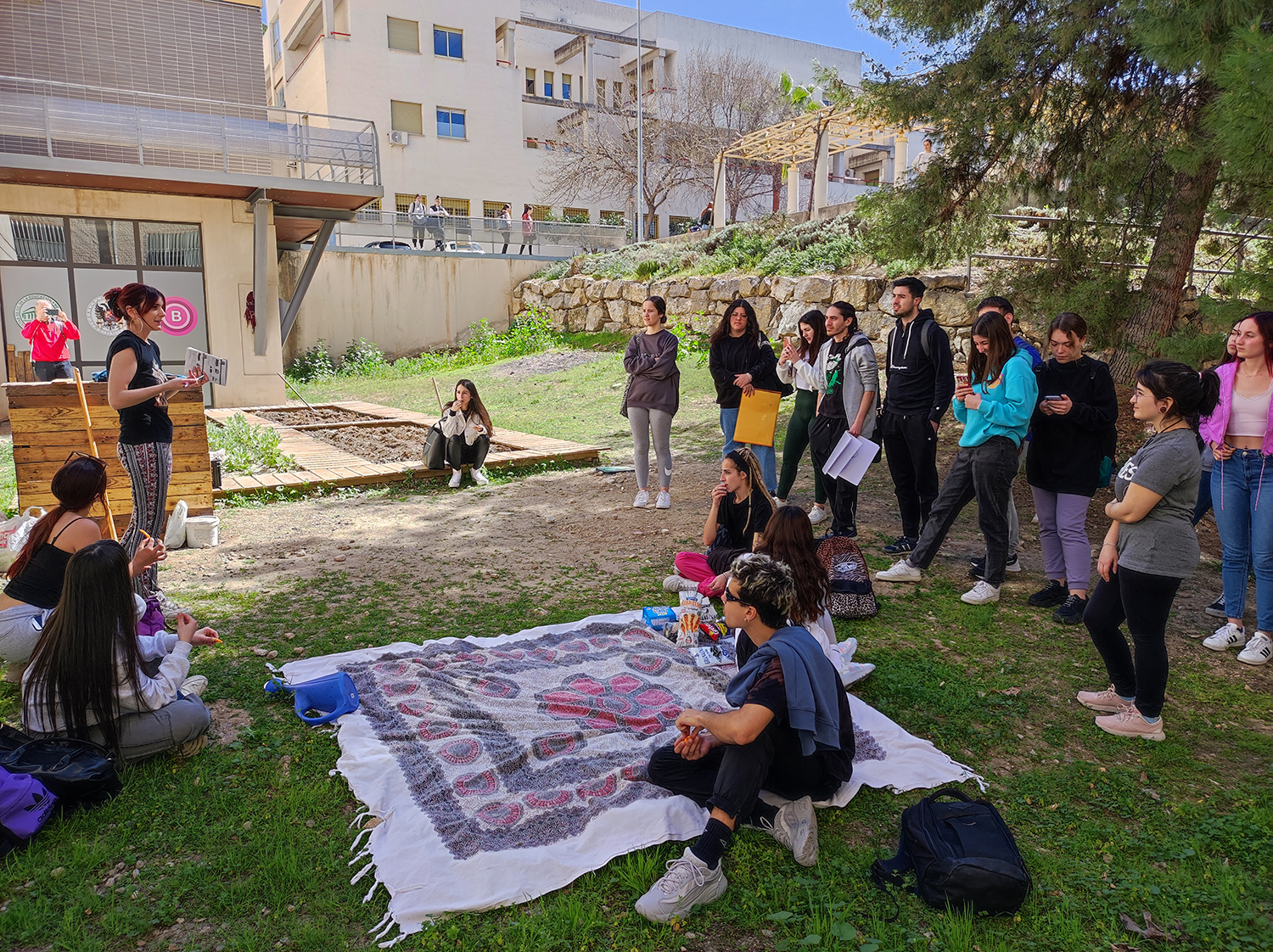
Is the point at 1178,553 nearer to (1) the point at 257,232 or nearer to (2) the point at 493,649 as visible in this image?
(2) the point at 493,649

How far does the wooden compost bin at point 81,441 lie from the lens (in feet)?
20.7

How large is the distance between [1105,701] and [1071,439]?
5.74 ft

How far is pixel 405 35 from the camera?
2969 cm

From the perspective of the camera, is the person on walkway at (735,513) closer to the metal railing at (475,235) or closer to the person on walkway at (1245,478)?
the person on walkway at (1245,478)

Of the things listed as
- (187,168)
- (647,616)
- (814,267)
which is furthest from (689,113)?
(647,616)

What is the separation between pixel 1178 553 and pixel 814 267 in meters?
12.3

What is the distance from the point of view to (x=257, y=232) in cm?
1413

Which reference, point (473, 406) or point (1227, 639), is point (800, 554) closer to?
point (1227, 639)

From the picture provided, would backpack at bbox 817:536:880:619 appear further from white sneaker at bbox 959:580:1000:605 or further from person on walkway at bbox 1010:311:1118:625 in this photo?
person on walkway at bbox 1010:311:1118:625

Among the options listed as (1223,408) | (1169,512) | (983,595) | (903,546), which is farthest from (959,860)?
(903,546)

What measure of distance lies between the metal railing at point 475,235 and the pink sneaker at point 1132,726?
21.1 m

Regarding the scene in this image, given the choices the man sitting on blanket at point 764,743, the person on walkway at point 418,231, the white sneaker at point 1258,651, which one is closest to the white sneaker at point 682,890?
the man sitting on blanket at point 764,743

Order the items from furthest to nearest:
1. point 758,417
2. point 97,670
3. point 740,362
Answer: point 740,362, point 758,417, point 97,670

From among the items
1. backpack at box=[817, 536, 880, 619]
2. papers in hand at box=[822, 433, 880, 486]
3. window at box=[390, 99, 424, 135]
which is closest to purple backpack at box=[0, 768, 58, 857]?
backpack at box=[817, 536, 880, 619]
